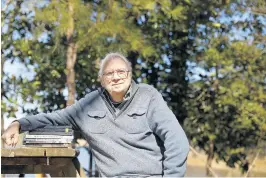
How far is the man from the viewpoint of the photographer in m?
1.54

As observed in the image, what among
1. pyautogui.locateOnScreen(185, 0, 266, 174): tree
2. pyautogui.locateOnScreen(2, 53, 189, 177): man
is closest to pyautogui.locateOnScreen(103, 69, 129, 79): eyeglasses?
pyautogui.locateOnScreen(2, 53, 189, 177): man

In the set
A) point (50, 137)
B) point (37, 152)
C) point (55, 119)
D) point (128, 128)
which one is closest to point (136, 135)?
point (128, 128)

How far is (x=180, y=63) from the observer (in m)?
5.92

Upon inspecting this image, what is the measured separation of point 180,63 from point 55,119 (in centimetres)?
426

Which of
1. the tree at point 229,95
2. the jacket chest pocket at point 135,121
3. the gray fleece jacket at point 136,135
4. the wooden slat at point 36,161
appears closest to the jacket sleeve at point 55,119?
the gray fleece jacket at point 136,135

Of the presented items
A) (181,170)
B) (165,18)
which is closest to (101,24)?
(165,18)

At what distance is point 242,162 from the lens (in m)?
5.85

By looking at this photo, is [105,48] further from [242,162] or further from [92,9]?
[242,162]

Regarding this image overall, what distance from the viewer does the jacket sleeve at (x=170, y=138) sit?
4.81ft

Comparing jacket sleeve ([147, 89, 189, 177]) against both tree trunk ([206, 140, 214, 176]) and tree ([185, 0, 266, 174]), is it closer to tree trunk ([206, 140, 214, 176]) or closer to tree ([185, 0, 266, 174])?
tree ([185, 0, 266, 174])

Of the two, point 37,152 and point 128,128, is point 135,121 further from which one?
point 37,152

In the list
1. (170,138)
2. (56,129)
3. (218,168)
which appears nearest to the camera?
(170,138)

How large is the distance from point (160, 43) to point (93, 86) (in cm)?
95

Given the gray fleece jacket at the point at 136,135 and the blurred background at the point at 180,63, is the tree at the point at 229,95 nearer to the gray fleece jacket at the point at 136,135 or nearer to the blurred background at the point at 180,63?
the blurred background at the point at 180,63
